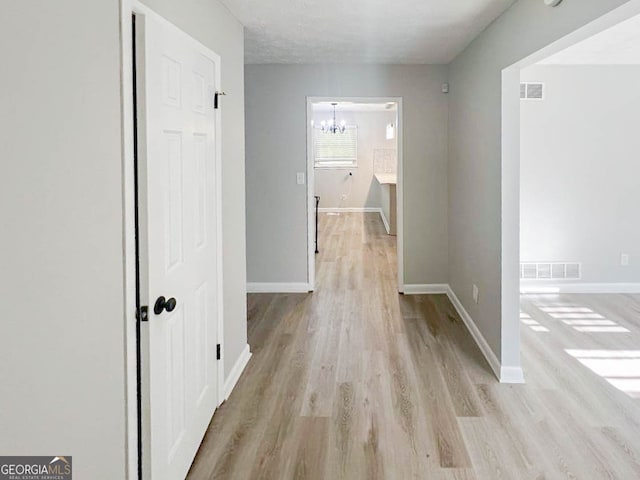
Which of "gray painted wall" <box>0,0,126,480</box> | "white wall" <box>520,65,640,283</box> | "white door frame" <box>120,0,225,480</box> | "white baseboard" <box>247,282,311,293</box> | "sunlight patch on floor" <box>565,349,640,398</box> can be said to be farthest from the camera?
"white baseboard" <box>247,282,311,293</box>

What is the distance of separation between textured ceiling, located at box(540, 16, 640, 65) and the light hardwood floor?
2.41m

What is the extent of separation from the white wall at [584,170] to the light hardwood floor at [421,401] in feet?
2.37

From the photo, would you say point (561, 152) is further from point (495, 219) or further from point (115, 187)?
point (115, 187)

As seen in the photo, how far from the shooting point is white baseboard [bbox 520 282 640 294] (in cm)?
546

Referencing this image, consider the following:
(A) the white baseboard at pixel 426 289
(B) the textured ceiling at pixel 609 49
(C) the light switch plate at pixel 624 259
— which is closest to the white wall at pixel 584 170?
(C) the light switch plate at pixel 624 259

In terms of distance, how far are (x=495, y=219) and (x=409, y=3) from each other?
151 cm

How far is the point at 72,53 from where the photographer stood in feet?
4.29

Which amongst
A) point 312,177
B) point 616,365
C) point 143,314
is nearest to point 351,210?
point 312,177

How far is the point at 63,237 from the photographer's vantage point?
1.26m

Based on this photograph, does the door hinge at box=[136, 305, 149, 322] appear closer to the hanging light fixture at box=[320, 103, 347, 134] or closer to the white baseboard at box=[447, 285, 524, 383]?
the white baseboard at box=[447, 285, 524, 383]

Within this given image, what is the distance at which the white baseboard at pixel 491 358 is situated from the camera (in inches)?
129

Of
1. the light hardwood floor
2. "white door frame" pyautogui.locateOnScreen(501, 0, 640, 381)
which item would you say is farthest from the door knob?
"white door frame" pyautogui.locateOnScreen(501, 0, 640, 381)

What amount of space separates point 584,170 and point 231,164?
401 centimetres

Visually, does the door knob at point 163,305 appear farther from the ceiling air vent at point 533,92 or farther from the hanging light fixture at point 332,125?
the hanging light fixture at point 332,125
